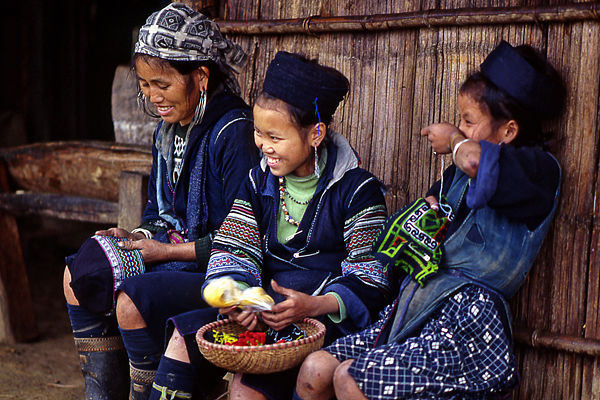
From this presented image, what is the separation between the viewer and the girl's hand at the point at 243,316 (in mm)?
2598

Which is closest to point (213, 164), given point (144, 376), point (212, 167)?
point (212, 167)

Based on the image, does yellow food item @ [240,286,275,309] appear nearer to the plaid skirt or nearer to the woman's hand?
the woman's hand

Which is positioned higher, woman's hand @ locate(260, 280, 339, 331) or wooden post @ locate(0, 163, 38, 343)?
woman's hand @ locate(260, 280, 339, 331)

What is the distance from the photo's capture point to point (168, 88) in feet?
10.5

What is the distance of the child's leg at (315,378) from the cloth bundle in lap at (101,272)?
0.94 metres

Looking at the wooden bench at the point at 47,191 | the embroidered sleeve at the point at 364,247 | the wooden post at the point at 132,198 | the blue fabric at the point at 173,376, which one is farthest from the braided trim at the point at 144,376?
the wooden bench at the point at 47,191

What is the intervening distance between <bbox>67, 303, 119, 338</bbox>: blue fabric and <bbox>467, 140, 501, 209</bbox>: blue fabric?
1.72 m

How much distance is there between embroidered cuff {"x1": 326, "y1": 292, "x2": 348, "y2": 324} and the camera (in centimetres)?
266

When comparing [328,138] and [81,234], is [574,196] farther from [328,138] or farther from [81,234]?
[81,234]

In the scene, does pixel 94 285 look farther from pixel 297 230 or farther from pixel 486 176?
pixel 486 176

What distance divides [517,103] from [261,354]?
4.21 ft

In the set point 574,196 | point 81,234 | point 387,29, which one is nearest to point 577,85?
point 574,196

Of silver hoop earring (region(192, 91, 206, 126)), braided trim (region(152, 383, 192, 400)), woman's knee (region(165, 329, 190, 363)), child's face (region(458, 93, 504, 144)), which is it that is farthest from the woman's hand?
silver hoop earring (region(192, 91, 206, 126))

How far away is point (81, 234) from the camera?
26.6 ft
